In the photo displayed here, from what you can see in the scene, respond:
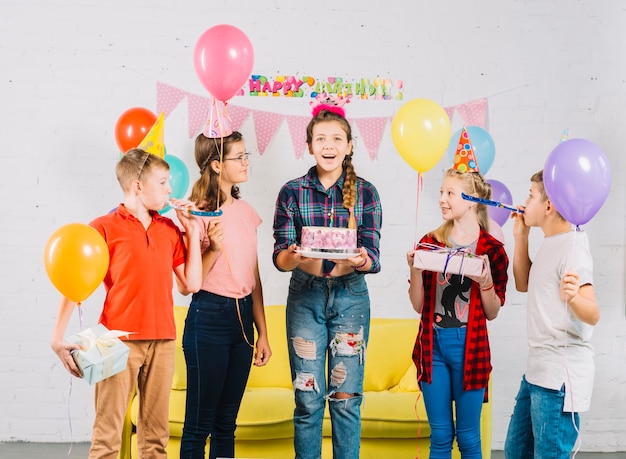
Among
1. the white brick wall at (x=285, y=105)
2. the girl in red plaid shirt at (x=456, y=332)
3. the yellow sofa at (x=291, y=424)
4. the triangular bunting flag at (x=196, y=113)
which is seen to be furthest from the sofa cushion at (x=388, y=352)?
the triangular bunting flag at (x=196, y=113)

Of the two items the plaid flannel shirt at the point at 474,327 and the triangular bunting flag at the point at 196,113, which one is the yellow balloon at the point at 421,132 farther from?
the triangular bunting flag at the point at 196,113

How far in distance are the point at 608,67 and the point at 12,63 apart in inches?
118

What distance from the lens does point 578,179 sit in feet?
7.54

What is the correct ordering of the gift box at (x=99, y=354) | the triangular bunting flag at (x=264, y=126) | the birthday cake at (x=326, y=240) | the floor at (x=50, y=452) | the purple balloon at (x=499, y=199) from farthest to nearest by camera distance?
the triangular bunting flag at (x=264, y=126) < the floor at (x=50, y=452) < the purple balloon at (x=499, y=199) < the birthday cake at (x=326, y=240) < the gift box at (x=99, y=354)

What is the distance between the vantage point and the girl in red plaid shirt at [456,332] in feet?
8.38

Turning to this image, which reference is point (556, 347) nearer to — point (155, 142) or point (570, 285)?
point (570, 285)

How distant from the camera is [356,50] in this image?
3.79m

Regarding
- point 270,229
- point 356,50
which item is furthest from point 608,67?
point 270,229

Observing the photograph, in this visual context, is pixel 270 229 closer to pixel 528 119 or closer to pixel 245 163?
pixel 245 163

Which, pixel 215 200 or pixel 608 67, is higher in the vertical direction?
pixel 608 67

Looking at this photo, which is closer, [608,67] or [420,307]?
[420,307]

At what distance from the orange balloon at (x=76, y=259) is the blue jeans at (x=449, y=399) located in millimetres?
1139

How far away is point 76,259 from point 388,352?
1.70m

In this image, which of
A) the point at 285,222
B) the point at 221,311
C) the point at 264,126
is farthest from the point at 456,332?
the point at 264,126
